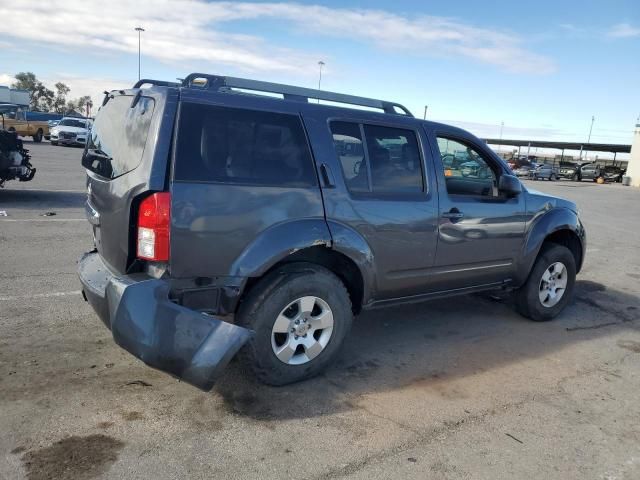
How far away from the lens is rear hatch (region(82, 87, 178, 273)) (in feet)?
10.0

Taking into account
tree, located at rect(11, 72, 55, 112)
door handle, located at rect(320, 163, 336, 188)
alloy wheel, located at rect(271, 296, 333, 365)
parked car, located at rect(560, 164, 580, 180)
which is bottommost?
alloy wheel, located at rect(271, 296, 333, 365)

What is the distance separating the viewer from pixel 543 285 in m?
5.34

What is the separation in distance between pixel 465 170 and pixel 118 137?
2.92 metres

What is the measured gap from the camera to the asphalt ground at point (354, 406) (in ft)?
9.19

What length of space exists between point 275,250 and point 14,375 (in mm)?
1944

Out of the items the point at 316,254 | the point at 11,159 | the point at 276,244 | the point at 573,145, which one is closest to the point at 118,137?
the point at 276,244

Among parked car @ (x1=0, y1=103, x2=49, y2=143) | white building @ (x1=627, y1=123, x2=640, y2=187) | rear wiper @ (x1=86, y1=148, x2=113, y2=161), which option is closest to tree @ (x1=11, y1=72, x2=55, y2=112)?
parked car @ (x1=0, y1=103, x2=49, y2=143)

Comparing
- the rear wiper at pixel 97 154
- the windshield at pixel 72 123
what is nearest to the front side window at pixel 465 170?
the rear wiper at pixel 97 154

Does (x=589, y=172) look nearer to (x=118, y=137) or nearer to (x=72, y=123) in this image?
(x=72, y=123)

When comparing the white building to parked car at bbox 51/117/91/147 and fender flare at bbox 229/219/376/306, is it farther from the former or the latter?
fender flare at bbox 229/219/376/306

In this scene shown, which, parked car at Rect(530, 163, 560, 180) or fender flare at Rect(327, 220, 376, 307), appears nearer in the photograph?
fender flare at Rect(327, 220, 376, 307)

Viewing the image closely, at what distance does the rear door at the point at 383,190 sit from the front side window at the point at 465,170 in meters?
0.26

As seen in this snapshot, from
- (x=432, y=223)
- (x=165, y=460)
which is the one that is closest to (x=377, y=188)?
(x=432, y=223)

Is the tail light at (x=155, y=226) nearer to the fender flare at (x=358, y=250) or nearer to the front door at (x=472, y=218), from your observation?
the fender flare at (x=358, y=250)
